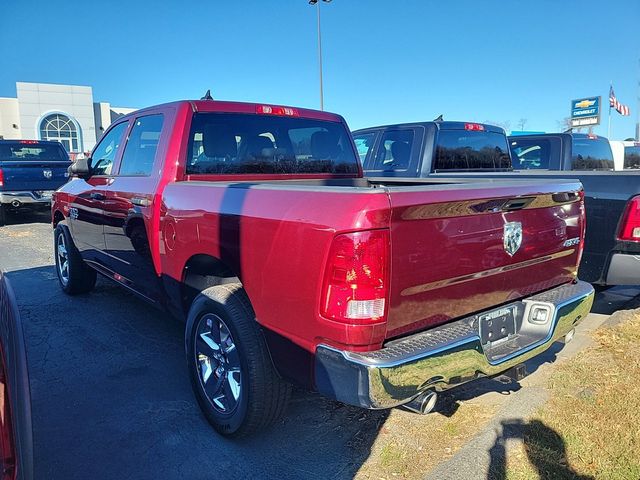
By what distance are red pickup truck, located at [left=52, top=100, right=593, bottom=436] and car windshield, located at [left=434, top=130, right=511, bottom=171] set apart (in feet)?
8.48

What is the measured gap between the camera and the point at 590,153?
342 inches

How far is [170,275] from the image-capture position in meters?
3.33

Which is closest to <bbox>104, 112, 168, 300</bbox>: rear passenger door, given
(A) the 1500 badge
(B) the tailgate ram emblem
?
(B) the tailgate ram emblem

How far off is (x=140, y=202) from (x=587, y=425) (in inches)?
132

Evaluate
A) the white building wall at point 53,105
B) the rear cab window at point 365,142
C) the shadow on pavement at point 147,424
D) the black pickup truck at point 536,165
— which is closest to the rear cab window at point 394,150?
the black pickup truck at point 536,165

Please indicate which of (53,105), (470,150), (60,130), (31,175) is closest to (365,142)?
(470,150)

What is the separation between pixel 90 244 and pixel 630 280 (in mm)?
4926

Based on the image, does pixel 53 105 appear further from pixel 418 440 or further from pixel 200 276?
pixel 418 440

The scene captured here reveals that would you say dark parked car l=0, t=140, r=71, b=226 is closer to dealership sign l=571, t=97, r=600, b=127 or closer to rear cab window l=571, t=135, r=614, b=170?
rear cab window l=571, t=135, r=614, b=170

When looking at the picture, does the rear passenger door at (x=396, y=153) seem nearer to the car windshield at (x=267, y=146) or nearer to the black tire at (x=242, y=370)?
the car windshield at (x=267, y=146)

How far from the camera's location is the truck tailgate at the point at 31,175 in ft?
35.8

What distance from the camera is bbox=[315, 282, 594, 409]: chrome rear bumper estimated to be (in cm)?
201

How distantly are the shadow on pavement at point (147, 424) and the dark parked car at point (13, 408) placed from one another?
3.78 feet

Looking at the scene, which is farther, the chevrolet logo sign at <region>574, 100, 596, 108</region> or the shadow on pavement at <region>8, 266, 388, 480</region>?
the chevrolet logo sign at <region>574, 100, 596, 108</region>
